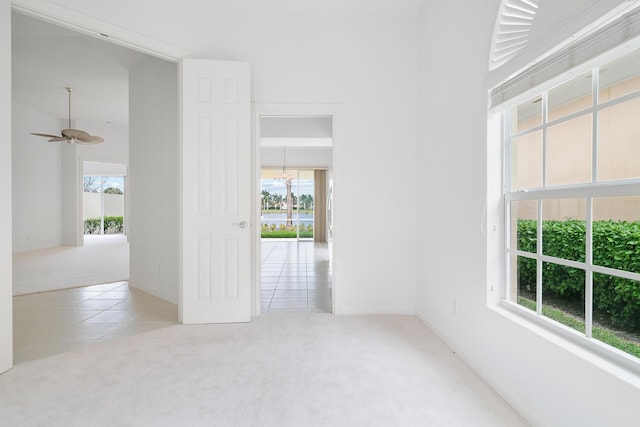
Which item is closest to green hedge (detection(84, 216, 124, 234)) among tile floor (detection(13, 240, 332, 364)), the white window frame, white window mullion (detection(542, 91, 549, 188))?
tile floor (detection(13, 240, 332, 364))

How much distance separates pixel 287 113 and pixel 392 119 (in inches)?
44.0

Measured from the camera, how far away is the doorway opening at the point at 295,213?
4102mm

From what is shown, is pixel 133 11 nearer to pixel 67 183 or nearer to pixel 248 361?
pixel 248 361

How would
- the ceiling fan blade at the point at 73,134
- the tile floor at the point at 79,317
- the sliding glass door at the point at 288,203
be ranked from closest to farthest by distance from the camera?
the tile floor at the point at 79,317
the ceiling fan blade at the point at 73,134
the sliding glass door at the point at 288,203

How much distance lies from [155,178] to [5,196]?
1944mm

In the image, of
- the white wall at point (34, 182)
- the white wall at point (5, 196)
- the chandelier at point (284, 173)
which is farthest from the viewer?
the chandelier at point (284, 173)

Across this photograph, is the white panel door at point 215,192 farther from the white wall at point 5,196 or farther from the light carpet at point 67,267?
the light carpet at point 67,267

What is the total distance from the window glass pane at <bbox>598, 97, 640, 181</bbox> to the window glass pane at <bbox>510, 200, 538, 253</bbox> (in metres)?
0.47

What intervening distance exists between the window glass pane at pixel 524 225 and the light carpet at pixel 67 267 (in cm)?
519

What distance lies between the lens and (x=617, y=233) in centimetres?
141

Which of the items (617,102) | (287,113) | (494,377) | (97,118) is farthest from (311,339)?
(97,118)

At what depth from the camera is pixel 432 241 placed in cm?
309

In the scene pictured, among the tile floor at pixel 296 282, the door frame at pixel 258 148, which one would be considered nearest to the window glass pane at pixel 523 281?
the door frame at pixel 258 148

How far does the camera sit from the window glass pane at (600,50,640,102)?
1331 mm
